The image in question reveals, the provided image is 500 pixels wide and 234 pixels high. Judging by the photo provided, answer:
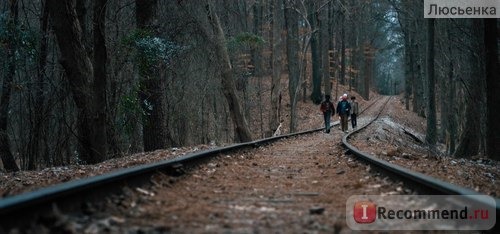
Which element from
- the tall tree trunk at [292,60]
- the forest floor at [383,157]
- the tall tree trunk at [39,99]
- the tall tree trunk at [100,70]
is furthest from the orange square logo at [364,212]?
the tall tree trunk at [292,60]

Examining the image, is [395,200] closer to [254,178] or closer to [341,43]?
[254,178]

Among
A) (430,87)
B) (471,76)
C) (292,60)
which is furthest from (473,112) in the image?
(292,60)

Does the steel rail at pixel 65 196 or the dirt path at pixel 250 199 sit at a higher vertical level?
the steel rail at pixel 65 196

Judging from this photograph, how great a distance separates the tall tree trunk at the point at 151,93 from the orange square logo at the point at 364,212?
12.4 m

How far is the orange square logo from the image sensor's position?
14.8ft

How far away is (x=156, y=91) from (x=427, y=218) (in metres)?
13.2

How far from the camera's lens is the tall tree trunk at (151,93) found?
1681cm

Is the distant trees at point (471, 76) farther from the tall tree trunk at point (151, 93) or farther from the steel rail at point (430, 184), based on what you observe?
the tall tree trunk at point (151, 93)

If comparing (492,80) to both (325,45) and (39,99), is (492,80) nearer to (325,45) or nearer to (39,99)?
(39,99)

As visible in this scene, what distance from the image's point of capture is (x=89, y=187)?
4.90 m

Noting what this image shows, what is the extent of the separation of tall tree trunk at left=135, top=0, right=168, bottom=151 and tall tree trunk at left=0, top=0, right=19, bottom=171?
404 cm

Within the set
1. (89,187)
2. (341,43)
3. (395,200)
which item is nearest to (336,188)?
(395,200)

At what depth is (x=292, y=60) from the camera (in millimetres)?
32344

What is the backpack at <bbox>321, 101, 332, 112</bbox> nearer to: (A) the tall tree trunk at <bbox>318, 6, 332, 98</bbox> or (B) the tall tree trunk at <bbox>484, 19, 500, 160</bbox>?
(B) the tall tree trunk at <bbox>484, 19, 500, 160</bbox>
